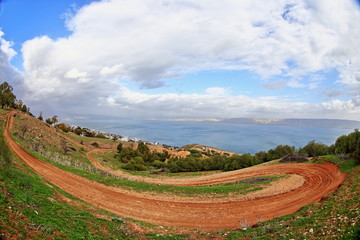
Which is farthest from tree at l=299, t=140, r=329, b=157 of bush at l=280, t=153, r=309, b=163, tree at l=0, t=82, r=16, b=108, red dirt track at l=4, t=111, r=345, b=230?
tree at l=0, t=82, r=16, b=108

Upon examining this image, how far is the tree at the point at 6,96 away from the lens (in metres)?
47.7

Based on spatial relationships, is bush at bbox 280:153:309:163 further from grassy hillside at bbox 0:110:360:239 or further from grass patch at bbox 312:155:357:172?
grassy hillside at bbox 0:110:360:239

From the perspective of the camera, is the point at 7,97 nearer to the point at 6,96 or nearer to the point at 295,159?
the point at 6,96

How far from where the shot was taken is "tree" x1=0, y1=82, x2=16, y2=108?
4765cm

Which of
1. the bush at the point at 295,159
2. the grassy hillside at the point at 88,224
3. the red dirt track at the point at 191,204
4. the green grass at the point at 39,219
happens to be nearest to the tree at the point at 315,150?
the bush at the point at 295,159

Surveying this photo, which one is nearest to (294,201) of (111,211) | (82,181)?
(111,211)

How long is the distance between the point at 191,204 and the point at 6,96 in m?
54.5

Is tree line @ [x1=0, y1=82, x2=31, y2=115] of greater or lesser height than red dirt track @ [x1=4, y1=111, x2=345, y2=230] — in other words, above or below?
above

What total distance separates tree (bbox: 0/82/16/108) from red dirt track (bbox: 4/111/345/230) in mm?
38640

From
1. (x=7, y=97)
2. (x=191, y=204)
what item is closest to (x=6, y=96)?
(x=7, y=97)

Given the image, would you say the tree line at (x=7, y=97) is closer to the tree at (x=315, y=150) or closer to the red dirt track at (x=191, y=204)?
the red dirt track at (x=191, y=204)

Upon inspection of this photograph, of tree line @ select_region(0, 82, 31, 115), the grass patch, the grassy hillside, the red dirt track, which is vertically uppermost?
tree line @ select_region(0, 82, 31, 115)

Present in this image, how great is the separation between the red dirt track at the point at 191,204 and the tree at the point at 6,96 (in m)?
38.6

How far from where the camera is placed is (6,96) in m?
48.2
